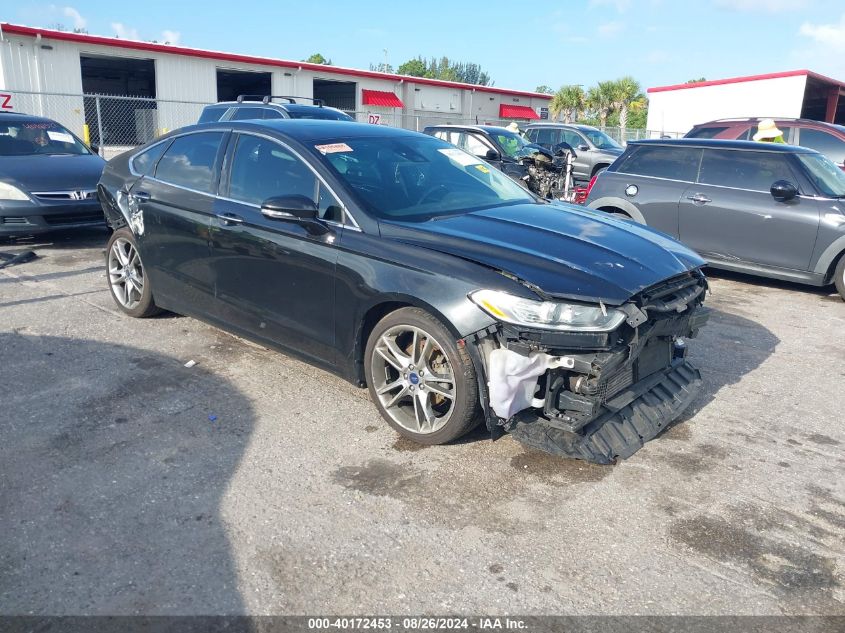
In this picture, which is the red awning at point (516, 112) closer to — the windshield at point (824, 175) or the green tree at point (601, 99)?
the green tree at point (601, 99)

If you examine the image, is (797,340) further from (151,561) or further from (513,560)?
(151,561)

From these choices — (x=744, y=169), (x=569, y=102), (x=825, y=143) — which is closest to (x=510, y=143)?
(x=825, y=143)

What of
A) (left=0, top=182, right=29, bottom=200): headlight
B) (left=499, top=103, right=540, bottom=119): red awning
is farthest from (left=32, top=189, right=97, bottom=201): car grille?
(left=499, top=103, right=540, bottom=119): red awning

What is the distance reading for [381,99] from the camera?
38062mm

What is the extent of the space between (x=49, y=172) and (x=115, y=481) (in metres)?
6.85

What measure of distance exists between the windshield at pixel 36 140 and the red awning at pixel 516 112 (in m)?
35.2

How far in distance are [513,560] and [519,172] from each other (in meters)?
11.7

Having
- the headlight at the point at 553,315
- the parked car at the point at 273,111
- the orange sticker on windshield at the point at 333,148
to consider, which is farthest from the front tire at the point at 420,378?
the parked car at the point at 273,111

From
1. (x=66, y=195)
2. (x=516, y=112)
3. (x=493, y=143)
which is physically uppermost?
(x=516, y=112)

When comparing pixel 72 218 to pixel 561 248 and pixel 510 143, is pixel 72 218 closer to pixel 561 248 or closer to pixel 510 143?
pixel 561 248

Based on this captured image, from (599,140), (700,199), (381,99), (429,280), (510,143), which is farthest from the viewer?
(381,99)

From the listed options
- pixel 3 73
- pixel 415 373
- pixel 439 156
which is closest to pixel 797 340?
pixel 439 156

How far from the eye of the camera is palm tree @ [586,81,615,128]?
44.2m

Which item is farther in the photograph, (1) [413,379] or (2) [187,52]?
(2) [187,52]
